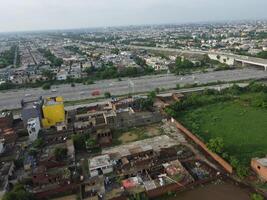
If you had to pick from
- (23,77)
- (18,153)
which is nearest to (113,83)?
(23,77)

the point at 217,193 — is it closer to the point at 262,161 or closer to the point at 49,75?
the point at 262,161

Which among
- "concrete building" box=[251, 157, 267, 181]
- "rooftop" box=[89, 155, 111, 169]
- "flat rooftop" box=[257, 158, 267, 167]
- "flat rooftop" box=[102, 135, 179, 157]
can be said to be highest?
"flat rooftop" box=[257, 158, 267, 167]

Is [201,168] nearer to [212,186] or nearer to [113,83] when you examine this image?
[212,186]

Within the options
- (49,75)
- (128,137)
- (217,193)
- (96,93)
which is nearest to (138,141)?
(128,137)

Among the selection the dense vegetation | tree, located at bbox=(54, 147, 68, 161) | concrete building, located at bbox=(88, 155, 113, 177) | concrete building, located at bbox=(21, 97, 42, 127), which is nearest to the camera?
concrete building, located at bbox=(88, 155, 113, 177)

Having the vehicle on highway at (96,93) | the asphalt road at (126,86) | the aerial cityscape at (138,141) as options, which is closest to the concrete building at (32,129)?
the aerial cityscape at (138,141)

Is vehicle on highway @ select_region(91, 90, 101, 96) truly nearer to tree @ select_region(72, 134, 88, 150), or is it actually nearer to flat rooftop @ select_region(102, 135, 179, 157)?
tree @ select_region(72, 134, 88, 150)

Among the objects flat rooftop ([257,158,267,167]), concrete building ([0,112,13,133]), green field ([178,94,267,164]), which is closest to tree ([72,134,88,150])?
concrete building ([0,112,13,133])
